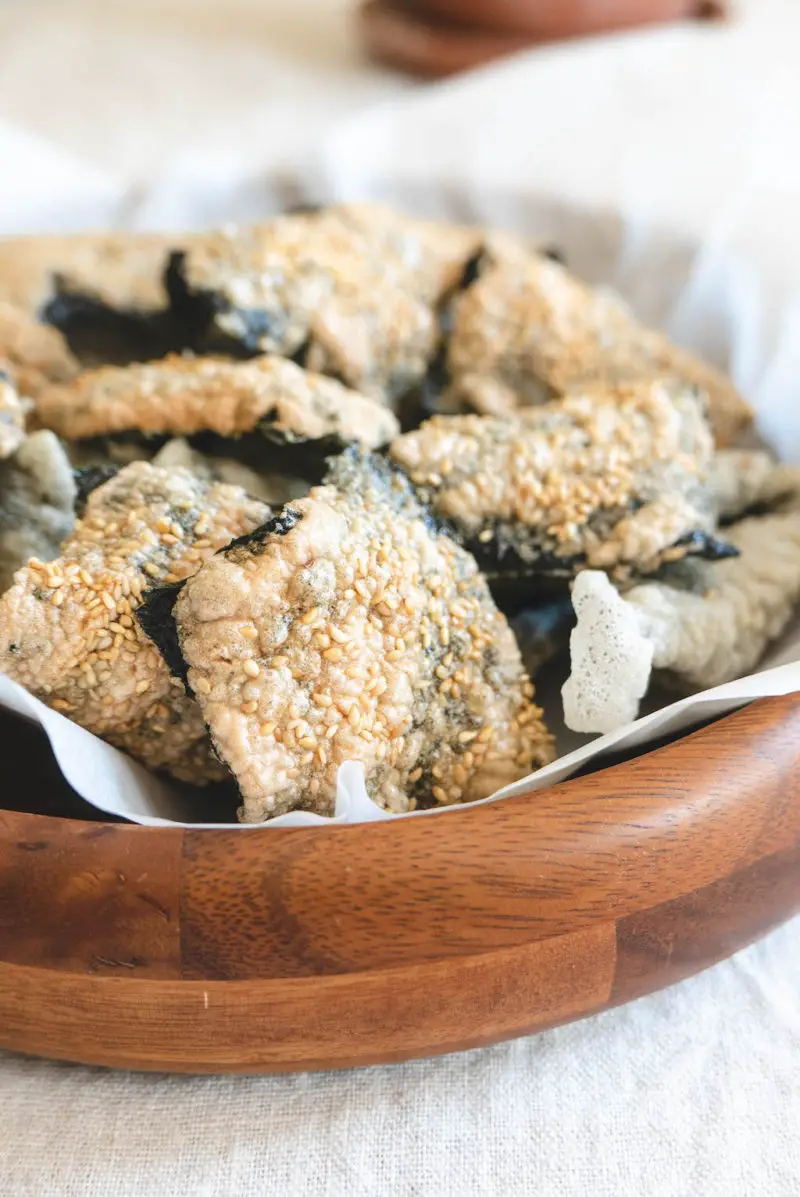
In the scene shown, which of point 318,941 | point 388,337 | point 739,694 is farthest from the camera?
point 388,337

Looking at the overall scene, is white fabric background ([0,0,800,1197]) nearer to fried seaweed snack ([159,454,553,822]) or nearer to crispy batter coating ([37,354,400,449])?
fried seaweed snack ([159,454,553,822])

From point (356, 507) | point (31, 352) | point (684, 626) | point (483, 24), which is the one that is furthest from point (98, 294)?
point (483, 24)

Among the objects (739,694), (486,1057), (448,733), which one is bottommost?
(486,1057)

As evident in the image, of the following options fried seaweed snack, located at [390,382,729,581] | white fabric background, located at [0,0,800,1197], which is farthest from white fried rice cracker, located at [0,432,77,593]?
white fabric background, located at [0,0,800,1197]

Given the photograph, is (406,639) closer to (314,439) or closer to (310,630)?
(310,630)

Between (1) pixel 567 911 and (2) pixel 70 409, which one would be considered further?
(2) pixel 70 409

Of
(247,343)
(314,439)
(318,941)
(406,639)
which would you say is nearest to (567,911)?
(318,941)

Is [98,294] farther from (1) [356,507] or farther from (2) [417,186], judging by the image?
(2) [417,186]
